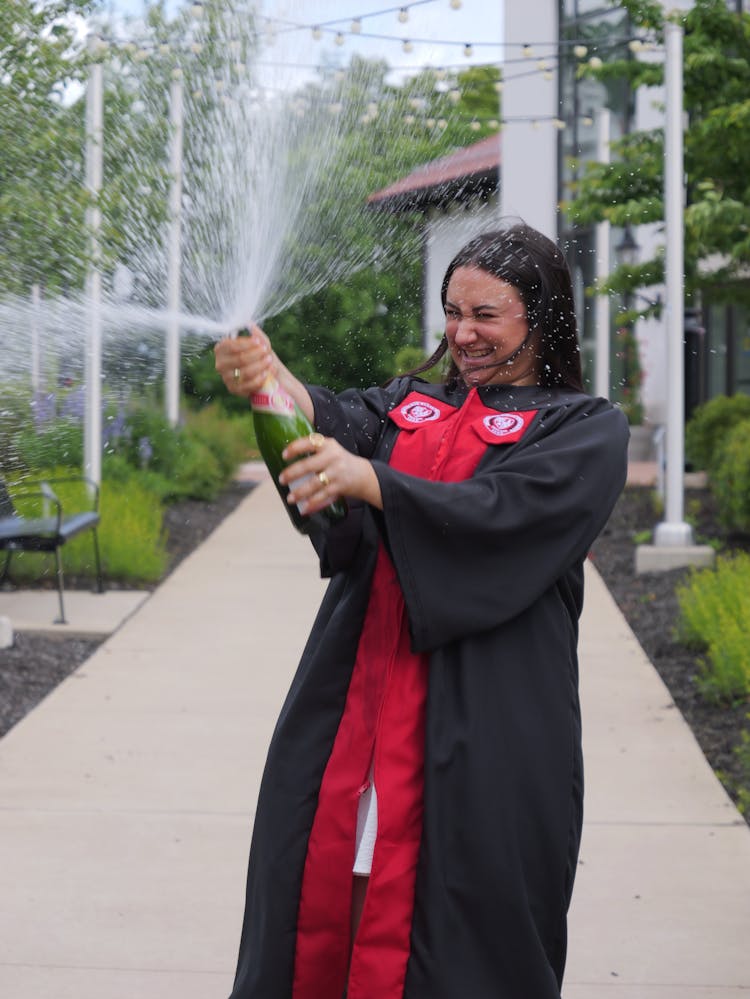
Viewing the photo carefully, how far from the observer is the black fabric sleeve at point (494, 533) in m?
2.36

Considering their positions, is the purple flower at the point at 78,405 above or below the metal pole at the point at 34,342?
below

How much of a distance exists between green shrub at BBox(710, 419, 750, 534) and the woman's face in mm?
7475

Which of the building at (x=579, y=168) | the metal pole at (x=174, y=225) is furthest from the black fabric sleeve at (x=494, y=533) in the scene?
the building at (x=579, y=168)

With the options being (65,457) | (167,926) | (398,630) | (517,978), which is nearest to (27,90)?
(167,926)

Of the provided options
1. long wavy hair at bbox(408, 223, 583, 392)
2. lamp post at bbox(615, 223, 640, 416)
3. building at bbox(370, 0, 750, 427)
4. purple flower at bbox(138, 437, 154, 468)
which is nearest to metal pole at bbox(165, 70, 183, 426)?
long wavy hair at bbox(408, 223, 583, 392)

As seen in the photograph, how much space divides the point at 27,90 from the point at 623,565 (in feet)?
20.1

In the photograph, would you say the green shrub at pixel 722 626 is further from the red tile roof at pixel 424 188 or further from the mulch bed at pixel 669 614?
the red tile roof at pixel 424 188

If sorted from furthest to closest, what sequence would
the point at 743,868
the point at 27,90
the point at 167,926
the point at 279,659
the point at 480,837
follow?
the point at 279,659 → the point at 27,90 → the point at 743,868 → the point at 167,926 → the point at 480,837

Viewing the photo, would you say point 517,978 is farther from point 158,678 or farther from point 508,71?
point 508,71

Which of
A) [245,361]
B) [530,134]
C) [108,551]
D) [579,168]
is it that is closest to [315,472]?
[245,361]

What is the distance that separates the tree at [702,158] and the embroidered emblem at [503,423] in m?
→ 6.77

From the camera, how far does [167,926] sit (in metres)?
4.12

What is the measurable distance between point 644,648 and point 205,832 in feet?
11.5

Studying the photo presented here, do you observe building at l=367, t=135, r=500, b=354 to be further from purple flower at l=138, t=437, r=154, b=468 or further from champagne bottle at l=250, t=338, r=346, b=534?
purple flower at l=138, t=437, r=154, b=468
